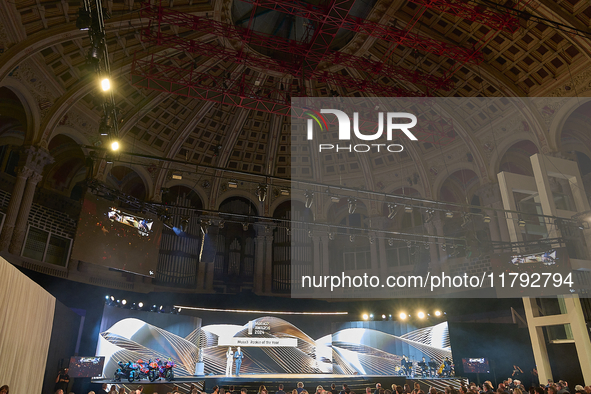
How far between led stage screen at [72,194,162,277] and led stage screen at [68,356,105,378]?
3549mm

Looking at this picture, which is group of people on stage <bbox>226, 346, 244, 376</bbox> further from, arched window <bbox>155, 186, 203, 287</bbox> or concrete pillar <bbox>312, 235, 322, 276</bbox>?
concrete pillar <bbox>312, 235, 322, 276</bbox>

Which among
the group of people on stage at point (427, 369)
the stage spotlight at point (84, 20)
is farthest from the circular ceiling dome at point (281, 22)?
the group of people on stage at point (427, 369)

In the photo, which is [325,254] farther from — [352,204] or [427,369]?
[352,204]

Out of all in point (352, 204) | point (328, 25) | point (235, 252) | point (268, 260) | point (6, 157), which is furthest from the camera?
point (235, 252)

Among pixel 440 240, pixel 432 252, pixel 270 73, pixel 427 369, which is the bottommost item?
pixel 427 369

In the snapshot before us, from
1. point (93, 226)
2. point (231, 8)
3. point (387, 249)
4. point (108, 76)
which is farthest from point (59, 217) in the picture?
point (387, 249)

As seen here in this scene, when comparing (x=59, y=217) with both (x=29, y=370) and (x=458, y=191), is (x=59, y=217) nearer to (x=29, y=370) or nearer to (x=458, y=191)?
(x=29, y=370)

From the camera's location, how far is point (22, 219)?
13.1 m

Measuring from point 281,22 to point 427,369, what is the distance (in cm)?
1596

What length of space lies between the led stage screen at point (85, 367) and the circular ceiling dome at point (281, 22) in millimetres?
12869

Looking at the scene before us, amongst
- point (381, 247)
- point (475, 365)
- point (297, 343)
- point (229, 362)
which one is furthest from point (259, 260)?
point (475, 365)

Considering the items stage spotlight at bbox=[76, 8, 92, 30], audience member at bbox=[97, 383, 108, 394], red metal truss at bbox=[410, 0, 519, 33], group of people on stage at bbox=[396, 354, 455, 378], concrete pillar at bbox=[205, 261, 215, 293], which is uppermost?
red metal truss at bbox=[410, 0, 519, 33]

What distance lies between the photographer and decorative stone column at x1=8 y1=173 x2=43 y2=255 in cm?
1262

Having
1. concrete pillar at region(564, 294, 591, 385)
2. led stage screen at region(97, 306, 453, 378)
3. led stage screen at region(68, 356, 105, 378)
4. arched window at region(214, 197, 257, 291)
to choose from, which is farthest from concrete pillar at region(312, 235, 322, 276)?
led stage screen at region(68, 356, 105, 378)
